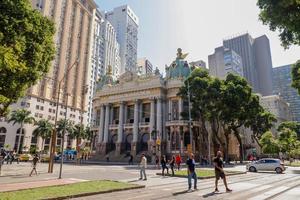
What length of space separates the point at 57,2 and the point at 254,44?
132m

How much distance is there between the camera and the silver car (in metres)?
27.3

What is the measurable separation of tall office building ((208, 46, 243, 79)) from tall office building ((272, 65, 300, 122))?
121 feet

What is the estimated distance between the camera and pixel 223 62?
127812 millimetres

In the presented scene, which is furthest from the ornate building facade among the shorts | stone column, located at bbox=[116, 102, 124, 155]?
the shorts

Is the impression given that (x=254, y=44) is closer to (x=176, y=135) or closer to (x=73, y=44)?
(x=73, y=44)

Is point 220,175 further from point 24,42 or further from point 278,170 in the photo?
point 278,170

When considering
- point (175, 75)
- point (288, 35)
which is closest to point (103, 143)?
point (175, 75)

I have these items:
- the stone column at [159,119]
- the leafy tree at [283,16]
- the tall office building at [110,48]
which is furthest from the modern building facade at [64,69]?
the leafy tree at [283,16]

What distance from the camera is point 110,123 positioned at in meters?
63.8

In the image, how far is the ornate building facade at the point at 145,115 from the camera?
5275cm

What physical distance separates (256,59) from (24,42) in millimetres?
175556

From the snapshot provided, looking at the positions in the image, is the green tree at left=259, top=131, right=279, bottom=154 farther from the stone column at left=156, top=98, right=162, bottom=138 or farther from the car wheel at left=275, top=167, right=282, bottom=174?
the car wheel at left=275, top=167, right=282, bottom=174

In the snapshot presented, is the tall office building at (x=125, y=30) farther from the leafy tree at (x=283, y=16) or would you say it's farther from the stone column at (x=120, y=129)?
the leafy tree at (x=283, y=16)

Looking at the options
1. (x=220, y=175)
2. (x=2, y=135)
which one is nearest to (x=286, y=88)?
(x=2, y=135)
